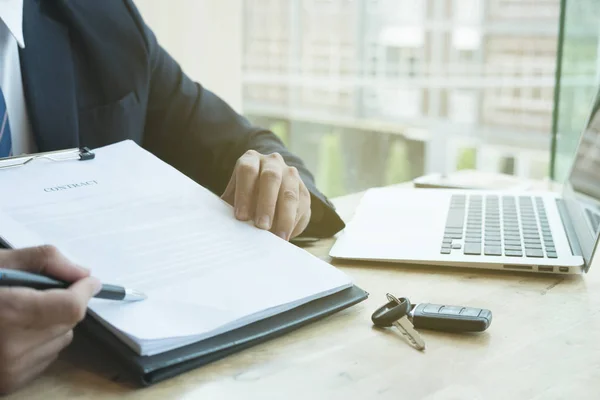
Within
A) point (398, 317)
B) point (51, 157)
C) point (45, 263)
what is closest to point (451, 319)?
point (398, 317)

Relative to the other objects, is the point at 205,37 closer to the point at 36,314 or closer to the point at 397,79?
the point at 397,79

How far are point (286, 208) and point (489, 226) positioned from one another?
313 millimetres

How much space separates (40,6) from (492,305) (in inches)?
32.1

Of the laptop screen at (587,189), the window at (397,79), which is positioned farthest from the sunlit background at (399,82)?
the laptop screen at (587,189)

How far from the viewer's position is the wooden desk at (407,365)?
1.78 ft

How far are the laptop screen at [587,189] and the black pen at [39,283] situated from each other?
54cm

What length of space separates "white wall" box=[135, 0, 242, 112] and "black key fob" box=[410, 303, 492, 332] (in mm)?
1870

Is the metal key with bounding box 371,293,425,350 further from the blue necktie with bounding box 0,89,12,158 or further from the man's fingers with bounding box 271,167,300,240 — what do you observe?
the blue necktie with bounding box 0,89,12,158

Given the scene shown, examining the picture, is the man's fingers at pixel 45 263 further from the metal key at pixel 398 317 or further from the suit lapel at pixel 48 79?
the suit lapel at pixel 48 79

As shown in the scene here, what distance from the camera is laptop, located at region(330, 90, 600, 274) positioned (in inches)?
33.0

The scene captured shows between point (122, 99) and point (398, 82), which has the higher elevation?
point (122, 99)

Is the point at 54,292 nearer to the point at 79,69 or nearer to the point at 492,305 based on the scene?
the point at 492,305

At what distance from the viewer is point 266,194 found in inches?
31.8

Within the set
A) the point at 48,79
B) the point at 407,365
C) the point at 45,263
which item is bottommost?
the point at 407,365
